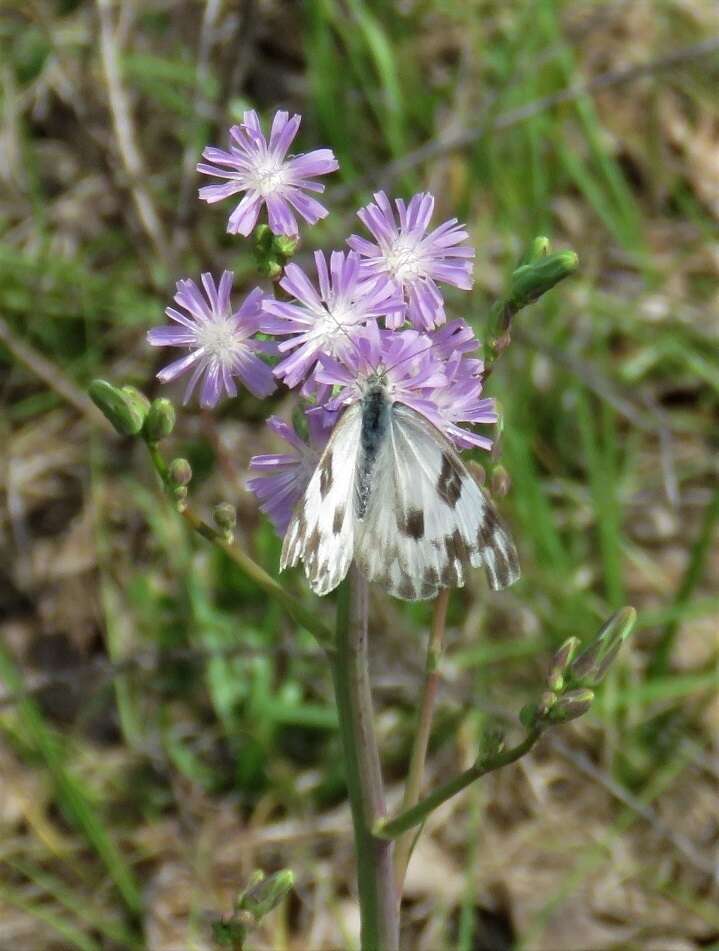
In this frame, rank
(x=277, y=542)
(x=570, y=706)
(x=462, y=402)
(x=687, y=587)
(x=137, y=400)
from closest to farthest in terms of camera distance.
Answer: (x=570, y=706)
(x=462, y=402)
(x=137, y=400)
(x=687, y=587)
(x=277, y=542)

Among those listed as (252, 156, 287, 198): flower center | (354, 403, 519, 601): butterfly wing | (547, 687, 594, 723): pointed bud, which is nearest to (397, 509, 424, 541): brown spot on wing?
(354, 403, 519, 601): butterfly wing

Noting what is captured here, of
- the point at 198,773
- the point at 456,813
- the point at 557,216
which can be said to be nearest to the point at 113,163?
the point at 557,216

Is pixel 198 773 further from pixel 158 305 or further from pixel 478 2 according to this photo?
pixel 478 2

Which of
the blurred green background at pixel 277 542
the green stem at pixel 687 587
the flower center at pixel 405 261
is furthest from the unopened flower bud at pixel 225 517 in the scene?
the green stem at pixel 687 587

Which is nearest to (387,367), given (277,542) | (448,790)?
(448,790)

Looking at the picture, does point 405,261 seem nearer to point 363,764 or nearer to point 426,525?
point 426,525

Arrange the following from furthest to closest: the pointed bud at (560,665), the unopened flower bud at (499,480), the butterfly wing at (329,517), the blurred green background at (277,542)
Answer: the blurred green background at (277,542) < the unopened flower bud at (499,480) < the pointed bud at (560,665) < the butterfly wing at (329,517)

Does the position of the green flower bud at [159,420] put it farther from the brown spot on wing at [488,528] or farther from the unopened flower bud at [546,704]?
the unopened flower bud at [546,704]
